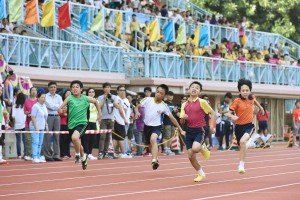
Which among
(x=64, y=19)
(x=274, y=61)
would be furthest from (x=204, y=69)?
(x=64, y=19)

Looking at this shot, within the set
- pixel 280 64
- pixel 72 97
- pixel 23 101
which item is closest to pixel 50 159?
pixel 23 101

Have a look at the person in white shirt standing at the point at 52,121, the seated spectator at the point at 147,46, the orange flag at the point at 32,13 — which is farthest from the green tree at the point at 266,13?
the person in white shirt standing at the point at 52,121

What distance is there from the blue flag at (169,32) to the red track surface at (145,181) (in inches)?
591

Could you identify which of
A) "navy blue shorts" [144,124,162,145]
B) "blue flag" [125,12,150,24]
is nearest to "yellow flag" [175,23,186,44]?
"blue flag" [125,12,150,24]

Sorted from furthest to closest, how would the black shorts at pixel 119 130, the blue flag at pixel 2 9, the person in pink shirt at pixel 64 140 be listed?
the blue flag at pixel 2 9
the black shorts at pixel 119 130
the person in pink shirt at pixel 64 140

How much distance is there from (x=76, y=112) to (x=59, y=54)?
11.6 m

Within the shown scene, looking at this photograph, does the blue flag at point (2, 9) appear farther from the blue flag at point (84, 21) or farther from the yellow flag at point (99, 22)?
the yellow flag at point (99, 22)

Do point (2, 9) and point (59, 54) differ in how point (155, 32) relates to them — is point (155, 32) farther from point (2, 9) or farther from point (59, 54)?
point (2, 9)

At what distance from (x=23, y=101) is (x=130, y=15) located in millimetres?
14695

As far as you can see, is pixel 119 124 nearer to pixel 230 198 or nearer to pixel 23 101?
pixel 23 101

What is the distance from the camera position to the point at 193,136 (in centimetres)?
1906

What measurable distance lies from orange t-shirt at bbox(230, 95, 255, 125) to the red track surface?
1096mm

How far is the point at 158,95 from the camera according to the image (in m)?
22.2

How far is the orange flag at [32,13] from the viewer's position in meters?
32.5
